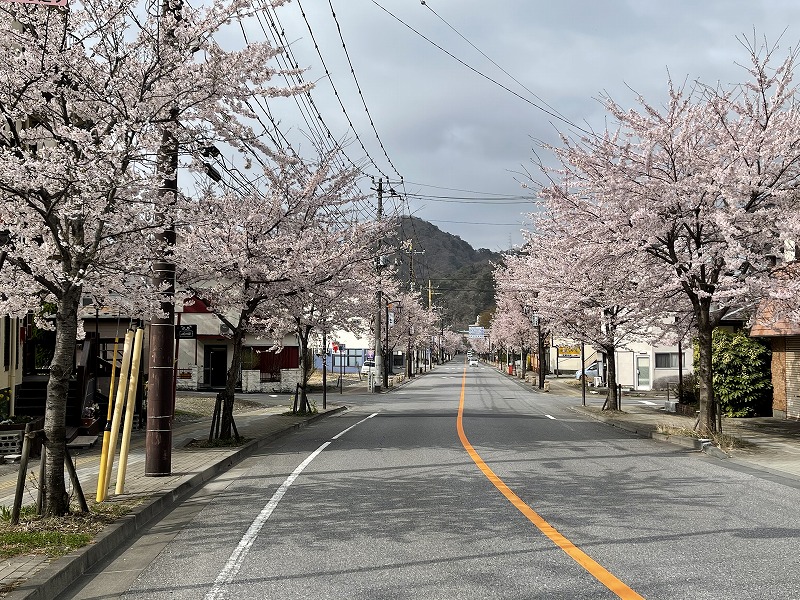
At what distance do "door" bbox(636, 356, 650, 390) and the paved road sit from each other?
1370 inches

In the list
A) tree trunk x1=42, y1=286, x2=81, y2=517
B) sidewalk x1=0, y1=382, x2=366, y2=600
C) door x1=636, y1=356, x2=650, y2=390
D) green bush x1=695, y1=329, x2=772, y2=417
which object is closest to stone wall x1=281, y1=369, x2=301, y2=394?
door x1=636, y1=356, x2=650, y2=390

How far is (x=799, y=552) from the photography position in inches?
267

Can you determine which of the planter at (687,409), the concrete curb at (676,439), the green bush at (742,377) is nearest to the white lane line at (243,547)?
the concrete curb at (676,439)

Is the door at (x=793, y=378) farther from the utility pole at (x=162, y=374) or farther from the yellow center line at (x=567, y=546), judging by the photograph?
the utility pole at (x=162, y=374)

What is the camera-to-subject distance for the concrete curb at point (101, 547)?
5.59 metres

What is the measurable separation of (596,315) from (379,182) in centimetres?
2456

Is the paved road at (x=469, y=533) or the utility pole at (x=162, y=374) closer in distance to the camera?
the paved road at (x=469, y=533)

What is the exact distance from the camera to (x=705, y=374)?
17.5 meters

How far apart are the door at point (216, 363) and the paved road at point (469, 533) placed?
34.6 m

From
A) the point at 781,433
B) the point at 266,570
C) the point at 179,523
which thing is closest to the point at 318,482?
the point at 179,523

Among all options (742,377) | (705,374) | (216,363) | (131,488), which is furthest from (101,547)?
(216,363)

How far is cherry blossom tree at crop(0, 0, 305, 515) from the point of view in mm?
7871

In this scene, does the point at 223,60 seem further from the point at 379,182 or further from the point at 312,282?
the point at 379,182

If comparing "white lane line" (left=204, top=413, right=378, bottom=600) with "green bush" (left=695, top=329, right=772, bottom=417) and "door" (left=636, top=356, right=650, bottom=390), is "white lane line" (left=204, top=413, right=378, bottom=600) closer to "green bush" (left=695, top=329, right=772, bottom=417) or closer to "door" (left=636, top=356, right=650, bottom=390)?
"green bush" (left=695, top=329, right=772, bottom=417)
